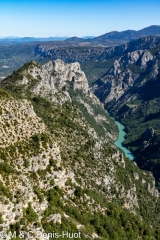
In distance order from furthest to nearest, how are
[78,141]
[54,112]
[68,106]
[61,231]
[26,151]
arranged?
[68,106] < [54,112] < [78,141] < [26,151] < [61,231]

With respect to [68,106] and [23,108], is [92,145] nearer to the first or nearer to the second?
[68,106]

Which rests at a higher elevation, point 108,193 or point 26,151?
point 26,151

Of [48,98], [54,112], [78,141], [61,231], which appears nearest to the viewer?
[61,231]

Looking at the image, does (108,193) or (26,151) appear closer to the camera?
(26,151)

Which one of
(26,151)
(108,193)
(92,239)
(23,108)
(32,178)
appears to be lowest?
(108,193)

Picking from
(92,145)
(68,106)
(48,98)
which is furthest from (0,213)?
(68,106)

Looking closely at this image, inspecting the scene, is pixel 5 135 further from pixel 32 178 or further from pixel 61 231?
pixel 61 231
